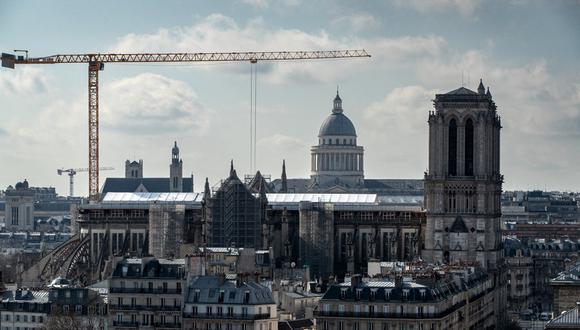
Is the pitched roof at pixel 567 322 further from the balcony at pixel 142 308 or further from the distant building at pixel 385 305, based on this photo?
the balcony at pixel 142 308

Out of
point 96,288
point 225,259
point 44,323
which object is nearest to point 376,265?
point 225,259

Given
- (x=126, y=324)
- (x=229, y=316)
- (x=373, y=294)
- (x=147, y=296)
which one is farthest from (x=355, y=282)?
(x=126, y=324)

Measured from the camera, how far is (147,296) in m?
149

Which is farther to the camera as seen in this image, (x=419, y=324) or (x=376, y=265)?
(x=376, y=265)

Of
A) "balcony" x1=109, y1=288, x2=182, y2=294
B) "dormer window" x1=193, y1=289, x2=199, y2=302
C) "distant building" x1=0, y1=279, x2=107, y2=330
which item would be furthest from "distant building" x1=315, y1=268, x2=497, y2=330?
"distant building" x1=0, y1=279, x2=107, y2=330

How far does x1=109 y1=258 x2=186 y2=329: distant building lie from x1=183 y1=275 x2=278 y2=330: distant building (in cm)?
113

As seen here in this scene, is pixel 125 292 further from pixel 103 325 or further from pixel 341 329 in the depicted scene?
pixel 341 329

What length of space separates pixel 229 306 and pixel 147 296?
692cm

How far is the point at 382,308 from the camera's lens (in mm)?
146375

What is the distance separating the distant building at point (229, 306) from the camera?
144 metres

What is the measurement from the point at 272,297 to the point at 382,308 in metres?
7.11

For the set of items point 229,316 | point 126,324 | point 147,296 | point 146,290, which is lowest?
point 126,324

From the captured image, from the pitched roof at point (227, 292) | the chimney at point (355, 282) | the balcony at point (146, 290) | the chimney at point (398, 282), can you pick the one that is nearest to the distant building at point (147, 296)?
the balcony at point (146, 290)

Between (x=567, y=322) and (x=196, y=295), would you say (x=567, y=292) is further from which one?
(x=196, y=295)
